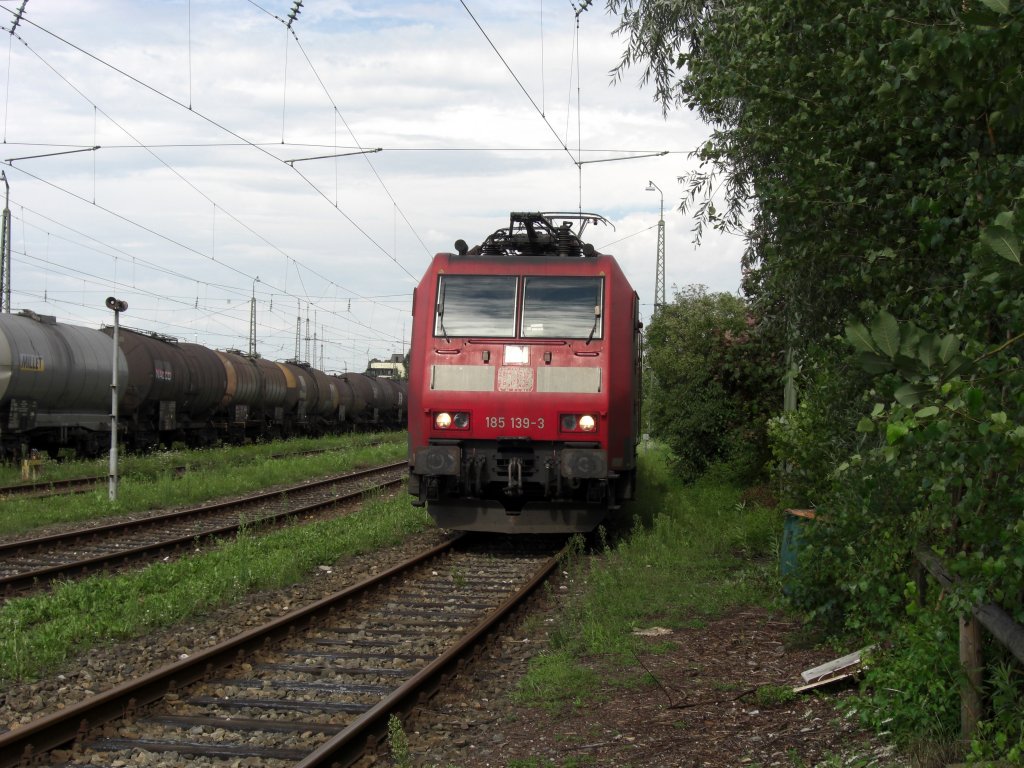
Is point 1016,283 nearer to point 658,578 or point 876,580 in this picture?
point 876,580

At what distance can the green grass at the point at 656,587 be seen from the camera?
22.0 feet

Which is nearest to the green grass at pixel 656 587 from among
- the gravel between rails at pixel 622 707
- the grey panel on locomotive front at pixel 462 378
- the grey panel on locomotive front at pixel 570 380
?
the gravel between rails at pixel 622 707

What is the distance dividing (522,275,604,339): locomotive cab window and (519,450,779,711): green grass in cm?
252

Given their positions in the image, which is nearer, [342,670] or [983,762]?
[983,762]

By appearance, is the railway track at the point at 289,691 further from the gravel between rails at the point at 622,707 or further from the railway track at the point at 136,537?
the railway track at the point at 136,537

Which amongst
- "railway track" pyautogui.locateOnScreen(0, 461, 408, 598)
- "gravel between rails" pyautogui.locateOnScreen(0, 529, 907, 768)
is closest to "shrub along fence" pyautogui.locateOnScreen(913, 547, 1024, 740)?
"gravel between rails" pyautogui.locateOnScreen(0, 529, 907, 768)

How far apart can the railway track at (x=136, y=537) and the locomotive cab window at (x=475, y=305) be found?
393 cm

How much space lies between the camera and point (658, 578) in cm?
978

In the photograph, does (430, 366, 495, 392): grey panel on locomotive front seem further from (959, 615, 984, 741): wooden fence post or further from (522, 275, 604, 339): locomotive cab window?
(959, 615, 984, 741): wooden fence post

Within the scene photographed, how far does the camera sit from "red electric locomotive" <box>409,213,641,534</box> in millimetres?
10953

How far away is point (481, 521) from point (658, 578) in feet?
8.02

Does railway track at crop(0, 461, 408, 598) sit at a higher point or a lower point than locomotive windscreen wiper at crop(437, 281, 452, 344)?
lower

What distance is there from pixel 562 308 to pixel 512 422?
147cm

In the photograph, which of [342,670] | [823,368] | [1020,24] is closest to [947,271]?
[823,368]
